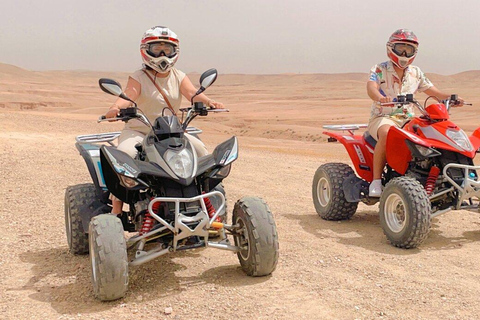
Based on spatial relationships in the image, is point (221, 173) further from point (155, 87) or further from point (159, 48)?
point (159, 48)

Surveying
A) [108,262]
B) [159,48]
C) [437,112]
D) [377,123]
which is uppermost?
[159,48]

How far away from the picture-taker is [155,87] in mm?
5512

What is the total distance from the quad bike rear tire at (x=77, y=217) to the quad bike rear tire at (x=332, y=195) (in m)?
3.15

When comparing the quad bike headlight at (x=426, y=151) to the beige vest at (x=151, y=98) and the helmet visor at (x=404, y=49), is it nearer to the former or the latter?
the helmet visor at (x=404, y=49)

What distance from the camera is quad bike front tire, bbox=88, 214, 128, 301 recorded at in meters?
4.24

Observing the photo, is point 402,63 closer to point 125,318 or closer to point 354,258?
point 354,258

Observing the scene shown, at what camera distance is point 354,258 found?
5602mm

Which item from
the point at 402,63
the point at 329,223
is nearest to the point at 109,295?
the point at 329,223

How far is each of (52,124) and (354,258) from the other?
14.5m

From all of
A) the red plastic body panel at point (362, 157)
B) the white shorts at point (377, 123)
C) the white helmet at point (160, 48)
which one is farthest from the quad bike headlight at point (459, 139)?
the white helmet at point (160, 48)

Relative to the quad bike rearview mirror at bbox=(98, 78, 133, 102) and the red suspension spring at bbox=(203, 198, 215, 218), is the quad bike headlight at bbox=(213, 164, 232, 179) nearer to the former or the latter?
the red suspension spring at bbox=(203, 198, 215, 218)

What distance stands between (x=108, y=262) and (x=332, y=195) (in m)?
3.83

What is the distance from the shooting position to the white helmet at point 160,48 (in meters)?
5.23

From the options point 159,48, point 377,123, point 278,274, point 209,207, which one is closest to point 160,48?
point 159,48
